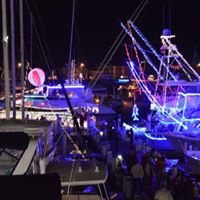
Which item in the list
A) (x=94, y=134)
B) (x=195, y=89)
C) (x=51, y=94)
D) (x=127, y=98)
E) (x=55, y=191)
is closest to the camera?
(x=55, y=191)

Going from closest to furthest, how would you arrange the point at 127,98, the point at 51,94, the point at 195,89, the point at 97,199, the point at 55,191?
the point at 55,191, the point at 97,199, the point at 195,89, the point at 51,94, the point at 127,98

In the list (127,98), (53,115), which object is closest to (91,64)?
(127,98)

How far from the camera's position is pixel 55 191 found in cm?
330

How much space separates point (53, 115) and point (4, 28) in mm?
12080

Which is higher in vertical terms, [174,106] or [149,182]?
[174,106]

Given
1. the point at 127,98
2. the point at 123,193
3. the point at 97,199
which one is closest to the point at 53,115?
the point at 123,193

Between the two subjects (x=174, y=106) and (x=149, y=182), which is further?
(x=174, y=106)

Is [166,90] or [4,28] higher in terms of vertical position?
[4,28]

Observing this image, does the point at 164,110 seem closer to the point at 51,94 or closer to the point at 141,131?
the point at 141,131

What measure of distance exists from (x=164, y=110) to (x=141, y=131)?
9.01 ft

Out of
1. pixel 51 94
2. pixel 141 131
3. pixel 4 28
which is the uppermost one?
pixel 4 28

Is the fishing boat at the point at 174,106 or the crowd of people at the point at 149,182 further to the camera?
the fishing boat at the point at 174,106

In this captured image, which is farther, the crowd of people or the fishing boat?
the fishing boat

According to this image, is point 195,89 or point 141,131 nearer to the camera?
point 195,89
